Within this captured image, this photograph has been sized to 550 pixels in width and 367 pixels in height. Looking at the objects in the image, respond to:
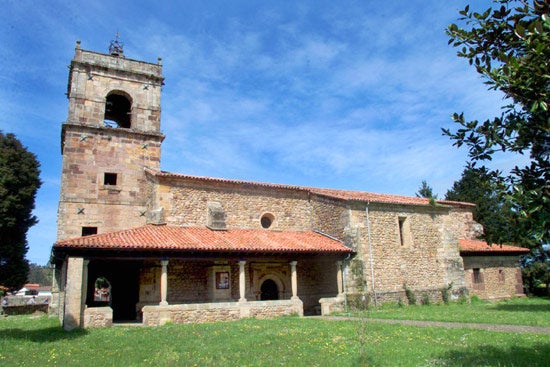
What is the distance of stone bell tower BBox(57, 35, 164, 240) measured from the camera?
18.7 metres

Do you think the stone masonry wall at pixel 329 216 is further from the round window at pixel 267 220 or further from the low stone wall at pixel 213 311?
the low stone wall at pixel 213 311

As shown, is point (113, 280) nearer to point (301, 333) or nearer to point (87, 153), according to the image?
point (87, 153)

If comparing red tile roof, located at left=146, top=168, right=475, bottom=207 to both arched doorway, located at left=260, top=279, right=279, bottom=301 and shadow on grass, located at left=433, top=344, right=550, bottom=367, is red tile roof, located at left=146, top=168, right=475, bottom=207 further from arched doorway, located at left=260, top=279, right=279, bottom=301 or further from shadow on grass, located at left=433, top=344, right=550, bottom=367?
shadow on grass, located at left=433, top=344, right=550, bottom=367

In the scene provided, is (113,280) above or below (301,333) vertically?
above

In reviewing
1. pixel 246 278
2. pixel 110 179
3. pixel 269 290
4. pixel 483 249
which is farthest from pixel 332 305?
pixel 110 179

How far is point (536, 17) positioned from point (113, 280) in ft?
64.2

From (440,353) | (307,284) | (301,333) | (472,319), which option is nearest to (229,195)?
(307,284)

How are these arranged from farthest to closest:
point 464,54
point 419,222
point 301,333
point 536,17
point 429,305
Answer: point 419,222 < point 429,305 < point 301,333 < point 464,54 < point 536,17

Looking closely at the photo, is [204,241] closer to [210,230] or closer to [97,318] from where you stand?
[210,230]

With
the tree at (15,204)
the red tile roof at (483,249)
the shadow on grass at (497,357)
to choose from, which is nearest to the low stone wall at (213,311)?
the shadow on grass at (497,357)

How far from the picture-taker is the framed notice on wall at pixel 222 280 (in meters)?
18.0

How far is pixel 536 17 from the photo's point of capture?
4438mm

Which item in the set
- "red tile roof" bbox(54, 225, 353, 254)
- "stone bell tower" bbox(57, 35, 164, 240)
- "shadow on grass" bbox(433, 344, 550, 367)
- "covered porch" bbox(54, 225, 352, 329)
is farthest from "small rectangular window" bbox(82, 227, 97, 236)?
"shadow on grass" bbox(433, 344, 550, 367)

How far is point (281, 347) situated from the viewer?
30.5ft
